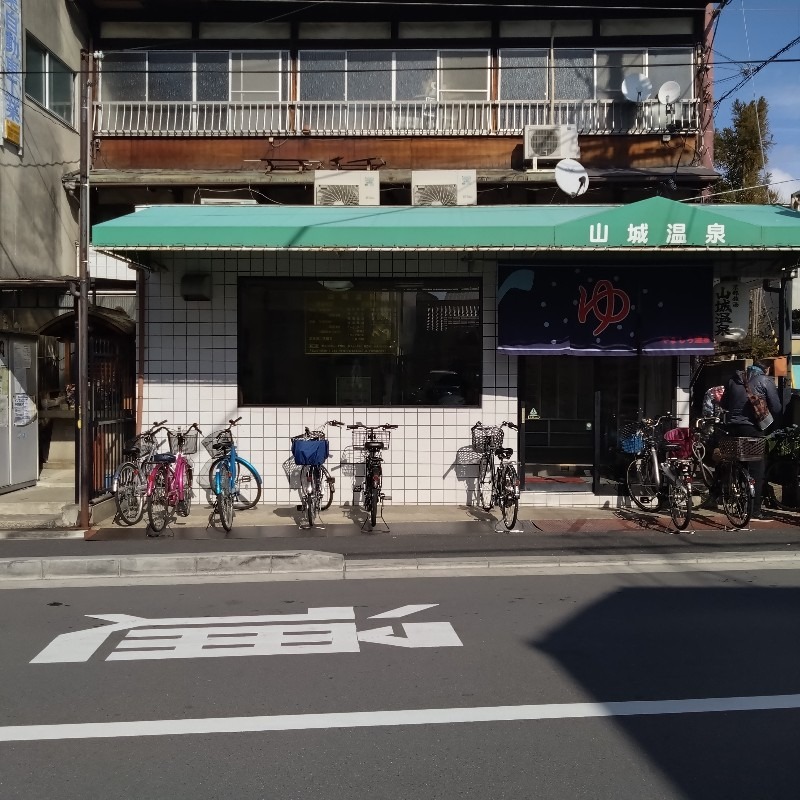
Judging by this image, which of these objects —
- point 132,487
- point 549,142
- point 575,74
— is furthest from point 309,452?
point 575,74

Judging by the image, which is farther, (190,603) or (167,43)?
(167,43)

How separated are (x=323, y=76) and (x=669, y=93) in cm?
591

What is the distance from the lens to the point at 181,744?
4441 mm

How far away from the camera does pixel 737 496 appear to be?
33.5ft

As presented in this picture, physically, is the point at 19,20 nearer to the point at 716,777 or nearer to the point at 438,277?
the point at 438,277

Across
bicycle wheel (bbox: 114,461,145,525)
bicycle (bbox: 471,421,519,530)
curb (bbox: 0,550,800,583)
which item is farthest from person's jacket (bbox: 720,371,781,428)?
bicycle wheel (bbox: 114,461,145,525)

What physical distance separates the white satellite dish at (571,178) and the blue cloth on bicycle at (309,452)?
17.4 feet

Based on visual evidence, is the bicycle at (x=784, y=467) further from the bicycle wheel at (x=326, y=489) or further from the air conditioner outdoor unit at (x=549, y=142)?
the bicycle wheel at (x=326, y=489)

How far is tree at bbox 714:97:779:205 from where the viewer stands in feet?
78.1

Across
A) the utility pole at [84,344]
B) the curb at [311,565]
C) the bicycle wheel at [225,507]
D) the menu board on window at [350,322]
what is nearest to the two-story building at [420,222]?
the menu board on window at [350,322]

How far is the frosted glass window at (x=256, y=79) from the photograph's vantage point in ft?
47.2

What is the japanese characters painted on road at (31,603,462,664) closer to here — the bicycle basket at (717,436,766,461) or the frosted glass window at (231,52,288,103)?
the bicycle basket at (717,436,766,461)

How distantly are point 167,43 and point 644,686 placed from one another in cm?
1345

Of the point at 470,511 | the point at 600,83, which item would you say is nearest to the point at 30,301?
the point at 470,511
